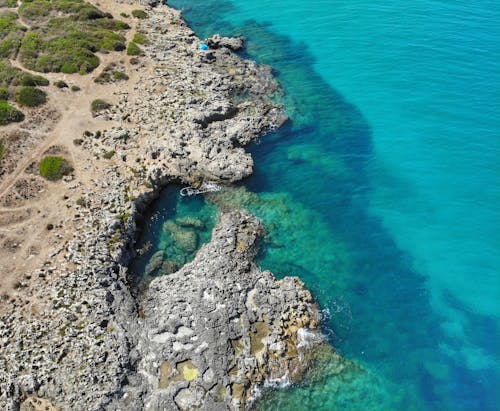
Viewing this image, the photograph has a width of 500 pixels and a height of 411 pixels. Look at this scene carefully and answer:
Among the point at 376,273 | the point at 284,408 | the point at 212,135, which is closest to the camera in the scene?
the point at 284,408

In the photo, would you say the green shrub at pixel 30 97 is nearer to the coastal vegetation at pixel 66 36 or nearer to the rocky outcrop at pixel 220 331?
the coastal vegetation at pixel 66 36

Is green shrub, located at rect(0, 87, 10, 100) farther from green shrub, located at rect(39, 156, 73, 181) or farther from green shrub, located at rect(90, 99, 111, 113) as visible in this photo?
green shrub, located at rect(39, 156, 73, 181)

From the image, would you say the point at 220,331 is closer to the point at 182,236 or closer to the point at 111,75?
the point at 182,236

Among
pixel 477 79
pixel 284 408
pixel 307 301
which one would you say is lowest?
pixel 284 408

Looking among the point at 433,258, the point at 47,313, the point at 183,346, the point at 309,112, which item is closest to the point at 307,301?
the point at 183,346

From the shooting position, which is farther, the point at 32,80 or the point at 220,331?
the point at 32,80

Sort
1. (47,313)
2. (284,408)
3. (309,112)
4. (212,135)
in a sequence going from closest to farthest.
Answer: (284,408) < (47,313) < (212,135) < (309,112)

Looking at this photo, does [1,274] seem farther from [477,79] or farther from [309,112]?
[477,79]

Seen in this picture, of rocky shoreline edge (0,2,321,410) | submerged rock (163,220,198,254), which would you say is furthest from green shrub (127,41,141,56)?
submerged rock (163,220,198,254)

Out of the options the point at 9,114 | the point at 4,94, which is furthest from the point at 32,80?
the point at 9,114
